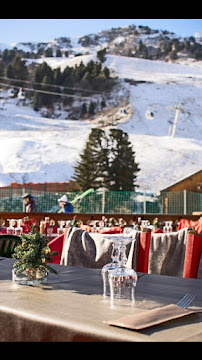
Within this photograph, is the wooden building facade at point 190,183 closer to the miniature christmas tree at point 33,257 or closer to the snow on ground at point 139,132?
the snow on ground at point 139,132

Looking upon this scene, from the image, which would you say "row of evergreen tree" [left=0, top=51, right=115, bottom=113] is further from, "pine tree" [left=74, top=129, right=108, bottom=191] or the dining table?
the dining table

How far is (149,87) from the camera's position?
61.7 m

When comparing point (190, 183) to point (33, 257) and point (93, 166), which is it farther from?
point (33, 257)

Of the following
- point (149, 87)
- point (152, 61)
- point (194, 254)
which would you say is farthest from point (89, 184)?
point (194, 254)

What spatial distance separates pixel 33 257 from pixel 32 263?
24 mm

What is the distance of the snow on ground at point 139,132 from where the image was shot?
47.3 meters

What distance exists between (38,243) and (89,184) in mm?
40068

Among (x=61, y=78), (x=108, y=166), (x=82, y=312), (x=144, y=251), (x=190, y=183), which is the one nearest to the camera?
(x=82, y=312)

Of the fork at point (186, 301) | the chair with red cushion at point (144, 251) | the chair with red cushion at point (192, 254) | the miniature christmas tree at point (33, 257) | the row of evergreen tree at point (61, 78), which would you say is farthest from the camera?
the row of evergreen tree at point (61, 78)

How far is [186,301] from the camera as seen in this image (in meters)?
1.71

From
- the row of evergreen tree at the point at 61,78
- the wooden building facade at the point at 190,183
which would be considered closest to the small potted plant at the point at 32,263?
the wooden building facade at the point at 190,183

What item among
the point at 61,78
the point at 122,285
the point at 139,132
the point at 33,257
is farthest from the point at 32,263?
the point at 61,78

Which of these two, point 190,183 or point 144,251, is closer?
point 144,251
